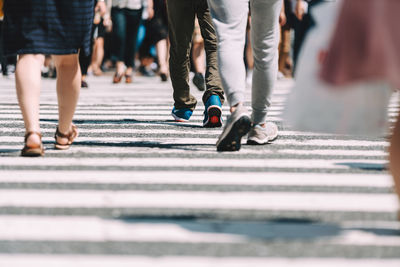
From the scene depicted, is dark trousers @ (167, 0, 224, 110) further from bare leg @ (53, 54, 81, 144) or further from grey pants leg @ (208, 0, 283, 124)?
bare leg @ (53, 54, 81, 144)

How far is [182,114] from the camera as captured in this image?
7.40 meters

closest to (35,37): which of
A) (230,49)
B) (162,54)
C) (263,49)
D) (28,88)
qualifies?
(28,88)

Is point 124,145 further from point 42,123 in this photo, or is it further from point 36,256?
point 36,256

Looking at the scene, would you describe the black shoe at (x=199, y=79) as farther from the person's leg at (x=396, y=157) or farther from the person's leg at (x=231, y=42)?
the person's leg at (x=396, y=157)

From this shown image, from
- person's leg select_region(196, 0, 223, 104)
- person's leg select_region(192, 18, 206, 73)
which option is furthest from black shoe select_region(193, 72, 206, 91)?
person's leg select_region(196, 0, 223, 104)

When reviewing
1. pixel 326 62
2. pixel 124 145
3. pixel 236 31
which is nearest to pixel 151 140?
pixel 124 145

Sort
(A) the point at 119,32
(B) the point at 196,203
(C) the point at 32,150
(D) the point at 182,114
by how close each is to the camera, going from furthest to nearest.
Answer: (A) the point at 119,32 < (D) the point at 182,114 < (C) the point at 32,150 < (B) the point at 196,203

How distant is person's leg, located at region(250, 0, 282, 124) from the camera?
214 inches

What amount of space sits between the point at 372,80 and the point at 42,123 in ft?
15.5

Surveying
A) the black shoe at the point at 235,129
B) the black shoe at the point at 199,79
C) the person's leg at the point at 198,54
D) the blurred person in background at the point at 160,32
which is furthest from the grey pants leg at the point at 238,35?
the blurred person in background at the point at 160,32

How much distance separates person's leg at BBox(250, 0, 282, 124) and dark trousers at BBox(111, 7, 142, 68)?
8.12 meters

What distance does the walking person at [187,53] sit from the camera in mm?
6850

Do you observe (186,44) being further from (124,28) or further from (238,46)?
(124,28)

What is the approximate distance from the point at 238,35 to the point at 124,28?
841cm
